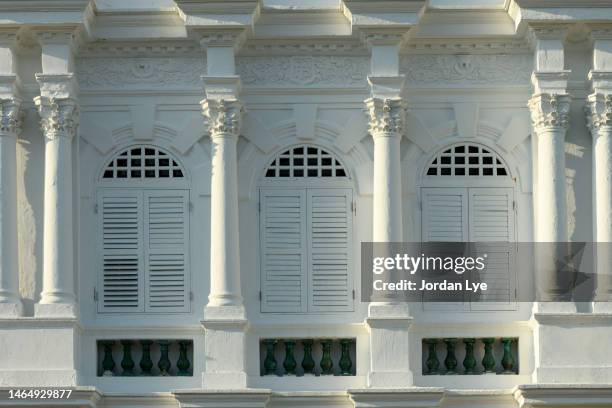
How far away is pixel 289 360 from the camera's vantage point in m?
30.1

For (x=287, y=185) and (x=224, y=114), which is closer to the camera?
(x=224, y=114)

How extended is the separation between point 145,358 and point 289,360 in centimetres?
192

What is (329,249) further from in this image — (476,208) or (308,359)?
(476,208)

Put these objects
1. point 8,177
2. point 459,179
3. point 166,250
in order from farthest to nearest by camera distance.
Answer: point 459,179
point 166,250
point 8,177

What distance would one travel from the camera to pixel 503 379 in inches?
1181

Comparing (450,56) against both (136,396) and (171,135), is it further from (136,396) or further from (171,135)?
(136,396)

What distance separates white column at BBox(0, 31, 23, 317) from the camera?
1174 inches

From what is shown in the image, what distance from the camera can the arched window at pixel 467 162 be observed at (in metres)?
30.8

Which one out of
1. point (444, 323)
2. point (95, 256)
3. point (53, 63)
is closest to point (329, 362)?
point (444, 323)

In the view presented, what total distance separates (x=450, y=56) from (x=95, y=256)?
552 cm

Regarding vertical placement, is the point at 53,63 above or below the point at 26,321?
above

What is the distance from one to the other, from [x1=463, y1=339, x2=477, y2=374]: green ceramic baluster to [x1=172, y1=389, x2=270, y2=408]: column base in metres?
2.78

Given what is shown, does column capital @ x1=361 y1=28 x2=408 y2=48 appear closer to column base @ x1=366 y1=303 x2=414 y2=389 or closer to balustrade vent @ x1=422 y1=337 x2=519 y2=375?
column base @ x1=366 y1=303 x2=414 y2=389
